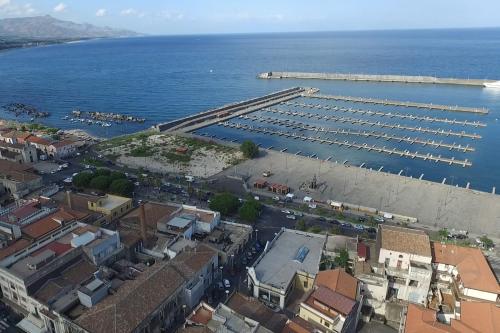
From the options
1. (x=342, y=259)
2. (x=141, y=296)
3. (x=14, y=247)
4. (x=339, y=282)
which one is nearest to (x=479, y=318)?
(x=339, y=282)

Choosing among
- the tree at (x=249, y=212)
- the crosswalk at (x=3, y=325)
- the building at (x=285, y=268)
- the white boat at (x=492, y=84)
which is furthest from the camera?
the white boat at (x=492, y=84)

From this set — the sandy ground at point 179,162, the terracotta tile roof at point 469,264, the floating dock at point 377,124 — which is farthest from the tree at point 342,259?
the floating dock at point 377,124

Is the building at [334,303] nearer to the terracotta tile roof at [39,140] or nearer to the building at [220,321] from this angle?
the building at [220,321]

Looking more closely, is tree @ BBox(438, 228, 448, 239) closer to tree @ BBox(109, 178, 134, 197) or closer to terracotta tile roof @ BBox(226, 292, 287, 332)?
terracotta tile roof @ BBox(226, 292, 287, 332)

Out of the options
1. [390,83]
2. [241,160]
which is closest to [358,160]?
[241,160]

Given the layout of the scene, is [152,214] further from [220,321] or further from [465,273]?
[465,273]

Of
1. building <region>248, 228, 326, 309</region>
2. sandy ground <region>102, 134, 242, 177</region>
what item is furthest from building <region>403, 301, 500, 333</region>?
sandy ground <region>102, 134, 242, 177</region>

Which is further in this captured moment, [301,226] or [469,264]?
[301,226]
